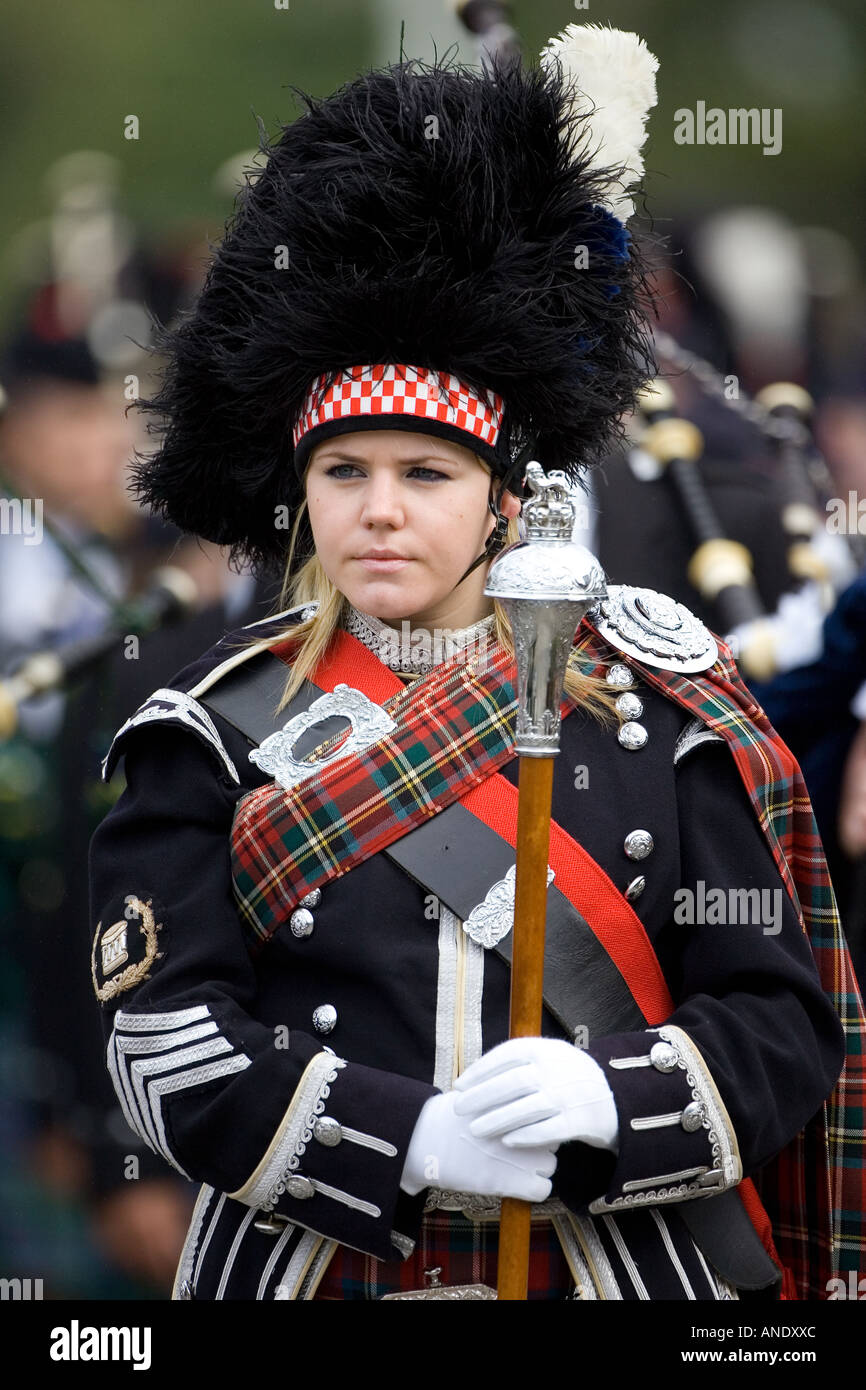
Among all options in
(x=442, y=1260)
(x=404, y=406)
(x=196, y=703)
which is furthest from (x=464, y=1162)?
(x=404, y=406)

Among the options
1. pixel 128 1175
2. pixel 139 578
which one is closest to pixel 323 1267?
pixel 128 1175

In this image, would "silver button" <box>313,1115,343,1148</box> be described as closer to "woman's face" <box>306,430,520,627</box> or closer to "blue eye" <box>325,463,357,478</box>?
"woman's face" <box>306,430,520,627</box>

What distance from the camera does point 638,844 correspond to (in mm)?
2336

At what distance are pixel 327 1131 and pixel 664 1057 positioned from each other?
0.44 m

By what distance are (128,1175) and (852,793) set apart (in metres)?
1.81

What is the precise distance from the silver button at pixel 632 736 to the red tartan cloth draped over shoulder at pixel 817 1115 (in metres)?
0.13

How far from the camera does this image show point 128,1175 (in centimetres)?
384

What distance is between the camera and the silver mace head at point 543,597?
207 centimetres

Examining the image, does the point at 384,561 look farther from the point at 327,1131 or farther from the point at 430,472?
the point at 327,1131

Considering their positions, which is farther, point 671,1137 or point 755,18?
point 755,18

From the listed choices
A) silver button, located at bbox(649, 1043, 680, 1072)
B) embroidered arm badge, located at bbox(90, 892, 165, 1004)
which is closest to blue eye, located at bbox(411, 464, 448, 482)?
embroidered arm badge, located at bbox(90, 892, 165, 1004)

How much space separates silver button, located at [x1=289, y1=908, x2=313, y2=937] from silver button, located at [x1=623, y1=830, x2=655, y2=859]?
44 centimetres

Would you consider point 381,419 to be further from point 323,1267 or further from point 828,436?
point 828,436

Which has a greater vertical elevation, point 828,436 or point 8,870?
point 828,436
